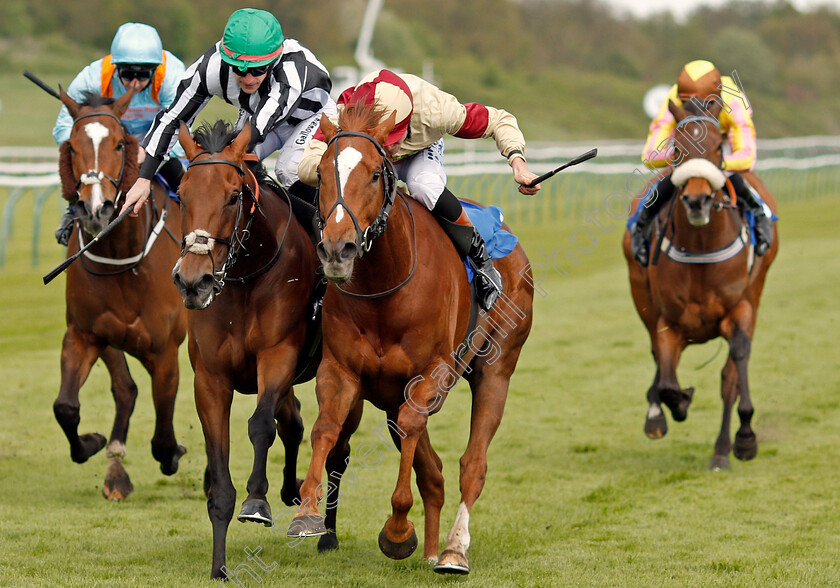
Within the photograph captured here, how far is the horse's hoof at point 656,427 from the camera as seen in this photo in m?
7.09

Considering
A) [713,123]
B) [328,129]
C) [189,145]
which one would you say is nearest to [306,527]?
[328,129]

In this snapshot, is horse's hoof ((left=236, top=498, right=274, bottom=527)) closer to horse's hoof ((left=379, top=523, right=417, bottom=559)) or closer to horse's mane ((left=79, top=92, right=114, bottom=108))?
horse's hoof ((left=379, top=523, right=417, bottom=559))

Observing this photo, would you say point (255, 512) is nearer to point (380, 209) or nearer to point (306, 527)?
point (306, 527)

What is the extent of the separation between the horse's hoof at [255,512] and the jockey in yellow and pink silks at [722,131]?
379cm

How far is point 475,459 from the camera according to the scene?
4691 millimetres

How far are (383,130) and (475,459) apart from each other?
57.1 inches

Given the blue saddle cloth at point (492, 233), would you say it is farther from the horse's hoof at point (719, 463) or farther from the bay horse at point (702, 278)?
the horse's hoof at point (719, 463)

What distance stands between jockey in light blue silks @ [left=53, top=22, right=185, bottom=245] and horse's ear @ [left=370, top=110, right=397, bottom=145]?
7.20 feet

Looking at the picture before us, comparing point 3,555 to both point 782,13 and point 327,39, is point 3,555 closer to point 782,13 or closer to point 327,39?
point 327,39

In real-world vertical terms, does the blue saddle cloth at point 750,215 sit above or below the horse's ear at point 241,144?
below

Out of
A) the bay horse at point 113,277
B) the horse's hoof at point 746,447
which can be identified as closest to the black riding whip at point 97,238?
the bay horse at point 113,277

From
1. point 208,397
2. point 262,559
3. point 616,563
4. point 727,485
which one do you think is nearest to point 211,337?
point 208,397

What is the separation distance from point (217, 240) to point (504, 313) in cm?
161

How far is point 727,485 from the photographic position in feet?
20.5
